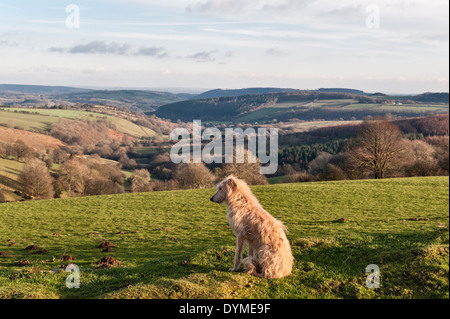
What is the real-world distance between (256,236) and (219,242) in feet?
36.2

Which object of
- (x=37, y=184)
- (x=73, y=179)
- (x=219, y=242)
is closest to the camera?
(x=219, y=242)

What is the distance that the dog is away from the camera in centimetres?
945

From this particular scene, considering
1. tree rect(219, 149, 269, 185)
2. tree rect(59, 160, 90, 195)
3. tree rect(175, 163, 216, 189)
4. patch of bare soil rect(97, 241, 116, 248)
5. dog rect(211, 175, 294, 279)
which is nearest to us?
dog rect(211, 175, 294, 279)

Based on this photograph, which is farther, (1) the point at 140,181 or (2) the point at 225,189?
(1) the point at 140,181

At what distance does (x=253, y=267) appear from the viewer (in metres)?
9.57

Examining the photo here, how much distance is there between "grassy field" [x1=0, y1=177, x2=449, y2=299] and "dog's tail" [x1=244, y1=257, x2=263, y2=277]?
0.31m

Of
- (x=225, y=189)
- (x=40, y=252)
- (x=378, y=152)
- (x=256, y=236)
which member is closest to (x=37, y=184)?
(x=40, y=252)

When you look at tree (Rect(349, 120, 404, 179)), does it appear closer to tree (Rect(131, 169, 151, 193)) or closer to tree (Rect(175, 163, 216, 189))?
tree (Rect(175, 163, 216, 189))

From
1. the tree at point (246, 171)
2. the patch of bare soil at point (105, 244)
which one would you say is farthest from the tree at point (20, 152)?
the patch of bare soil at point (105, 244)

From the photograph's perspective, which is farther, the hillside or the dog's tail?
the hillside

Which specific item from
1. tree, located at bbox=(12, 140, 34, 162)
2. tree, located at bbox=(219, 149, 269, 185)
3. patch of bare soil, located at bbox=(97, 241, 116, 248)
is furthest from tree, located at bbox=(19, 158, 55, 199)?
patch of bare soil, located at bbox=(97, 241, 116, 248)

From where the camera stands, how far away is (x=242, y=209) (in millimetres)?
10039

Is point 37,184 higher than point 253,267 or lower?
lower

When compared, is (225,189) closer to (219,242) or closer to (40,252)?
(219,242)
